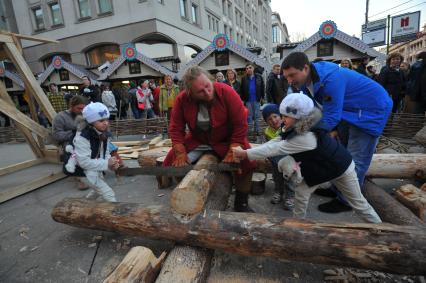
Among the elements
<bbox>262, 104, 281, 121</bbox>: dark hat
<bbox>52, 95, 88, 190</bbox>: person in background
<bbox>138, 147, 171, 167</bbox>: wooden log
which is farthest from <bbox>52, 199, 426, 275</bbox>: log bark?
<bbox>52, 95, 88, 190</bbox>: person in background

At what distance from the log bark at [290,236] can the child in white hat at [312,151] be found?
0.58 metres

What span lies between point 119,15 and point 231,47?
11.2 meters

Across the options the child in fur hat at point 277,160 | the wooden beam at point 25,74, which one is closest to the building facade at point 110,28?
the wooden beam at point 25,74

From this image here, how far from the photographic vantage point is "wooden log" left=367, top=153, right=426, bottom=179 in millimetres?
3053

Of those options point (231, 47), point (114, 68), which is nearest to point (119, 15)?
point (114, 68)

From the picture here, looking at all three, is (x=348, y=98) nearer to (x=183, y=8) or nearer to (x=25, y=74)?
(x=25, y=74)

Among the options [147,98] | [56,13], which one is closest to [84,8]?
[56,13]

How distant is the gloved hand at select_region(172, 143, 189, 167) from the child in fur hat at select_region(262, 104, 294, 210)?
1.12m

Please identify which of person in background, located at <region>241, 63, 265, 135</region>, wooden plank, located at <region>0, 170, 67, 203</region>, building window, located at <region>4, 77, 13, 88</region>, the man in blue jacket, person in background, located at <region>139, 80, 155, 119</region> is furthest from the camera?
building window, located at <region>4, 77, 13, 88</region>

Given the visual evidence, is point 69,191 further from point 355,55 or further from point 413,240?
point 355,55

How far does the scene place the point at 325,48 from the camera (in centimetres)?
1231

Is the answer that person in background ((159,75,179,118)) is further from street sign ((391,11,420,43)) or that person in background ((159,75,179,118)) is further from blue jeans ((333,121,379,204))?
street sign ((391,11,420,43))

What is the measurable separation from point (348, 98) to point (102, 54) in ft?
72.8

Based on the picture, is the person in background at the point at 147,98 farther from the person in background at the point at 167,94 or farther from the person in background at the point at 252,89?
the person in background at the point at 252,89
